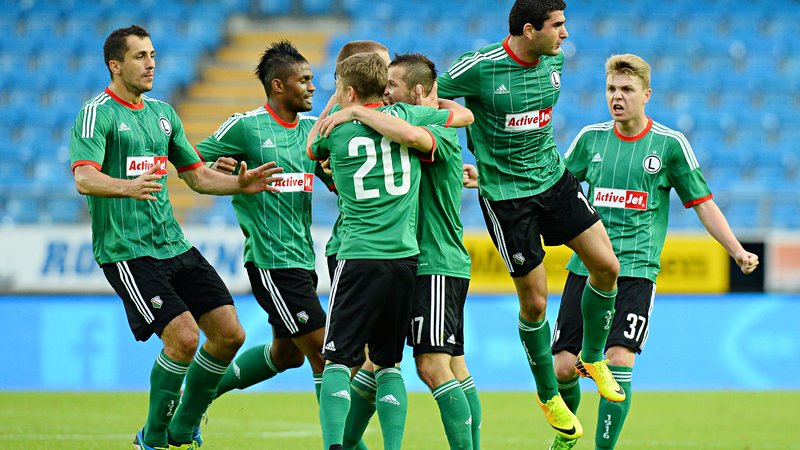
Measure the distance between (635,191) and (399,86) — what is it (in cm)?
210

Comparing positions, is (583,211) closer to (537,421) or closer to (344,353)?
(344,353)

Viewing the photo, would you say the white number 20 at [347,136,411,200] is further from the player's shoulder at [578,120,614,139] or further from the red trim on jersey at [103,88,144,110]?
the player's shoulder at [578,120,614,139]

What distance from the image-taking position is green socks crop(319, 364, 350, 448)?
19.2 feet

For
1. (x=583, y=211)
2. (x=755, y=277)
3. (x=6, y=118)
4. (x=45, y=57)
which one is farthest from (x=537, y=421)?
(x=45, y=57)

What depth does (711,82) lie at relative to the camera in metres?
20.6

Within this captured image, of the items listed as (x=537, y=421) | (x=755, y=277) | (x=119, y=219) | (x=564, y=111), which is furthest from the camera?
(x=564, y=111)

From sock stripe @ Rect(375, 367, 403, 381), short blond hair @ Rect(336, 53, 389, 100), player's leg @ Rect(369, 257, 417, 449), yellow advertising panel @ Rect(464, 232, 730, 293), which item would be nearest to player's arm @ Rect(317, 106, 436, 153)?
short blond hair @ Rect(336, 53, 389, 100)

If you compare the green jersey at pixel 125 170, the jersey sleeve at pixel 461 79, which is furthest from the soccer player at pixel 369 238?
the green jersey at pixel 125 170

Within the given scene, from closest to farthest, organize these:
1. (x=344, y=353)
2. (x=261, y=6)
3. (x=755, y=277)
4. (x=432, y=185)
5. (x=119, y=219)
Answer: (x=344, y=353), (x=432, y=185), (x=119, y=219), (x=755, y=277), (x=261, y=6)

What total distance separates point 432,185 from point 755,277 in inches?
335

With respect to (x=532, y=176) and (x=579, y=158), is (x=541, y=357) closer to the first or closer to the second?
(x=532, y=176)

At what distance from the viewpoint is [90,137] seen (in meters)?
6.80

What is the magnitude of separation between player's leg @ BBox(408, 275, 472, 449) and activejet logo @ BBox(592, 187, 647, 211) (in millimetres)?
1919

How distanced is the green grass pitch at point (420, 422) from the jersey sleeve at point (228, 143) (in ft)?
6.59
